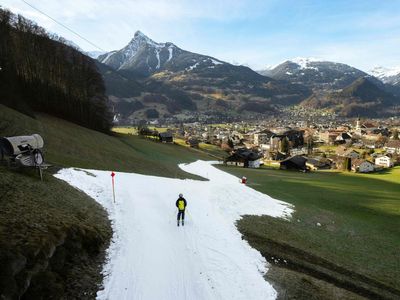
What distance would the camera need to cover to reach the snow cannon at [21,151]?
21.7m

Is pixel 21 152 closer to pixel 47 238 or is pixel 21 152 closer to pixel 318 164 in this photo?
pixel 47 238

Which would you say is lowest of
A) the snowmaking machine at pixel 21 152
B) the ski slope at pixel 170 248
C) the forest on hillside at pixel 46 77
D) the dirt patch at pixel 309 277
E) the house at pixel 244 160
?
the house at pixel 244 160

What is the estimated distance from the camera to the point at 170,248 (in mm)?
16750

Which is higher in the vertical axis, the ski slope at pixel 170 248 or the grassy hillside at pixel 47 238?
the grassy hillside at pixel 47 238

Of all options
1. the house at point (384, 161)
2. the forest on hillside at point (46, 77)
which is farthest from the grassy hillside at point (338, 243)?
the house at point (384, 161)

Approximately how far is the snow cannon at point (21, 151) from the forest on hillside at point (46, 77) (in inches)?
1243

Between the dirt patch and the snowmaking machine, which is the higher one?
the snowmaking machine

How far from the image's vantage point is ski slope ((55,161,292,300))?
13.2 meters

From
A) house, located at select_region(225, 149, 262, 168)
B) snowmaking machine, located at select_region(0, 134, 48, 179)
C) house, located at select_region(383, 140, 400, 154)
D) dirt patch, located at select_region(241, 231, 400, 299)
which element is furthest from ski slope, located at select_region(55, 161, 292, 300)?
house, located at select_region(383, 140, 400, 154)

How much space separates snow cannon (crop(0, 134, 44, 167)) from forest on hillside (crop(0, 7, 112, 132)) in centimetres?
3157

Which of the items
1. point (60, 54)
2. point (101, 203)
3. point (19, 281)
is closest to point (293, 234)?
point (101, 203)

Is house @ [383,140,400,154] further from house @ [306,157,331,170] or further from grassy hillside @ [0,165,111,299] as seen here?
grassy hillside @ [0,165,111,299]

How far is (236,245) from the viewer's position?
1906 centimetres

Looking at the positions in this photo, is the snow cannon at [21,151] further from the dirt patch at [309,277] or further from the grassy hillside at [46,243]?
the dirt patch at [309,277]
